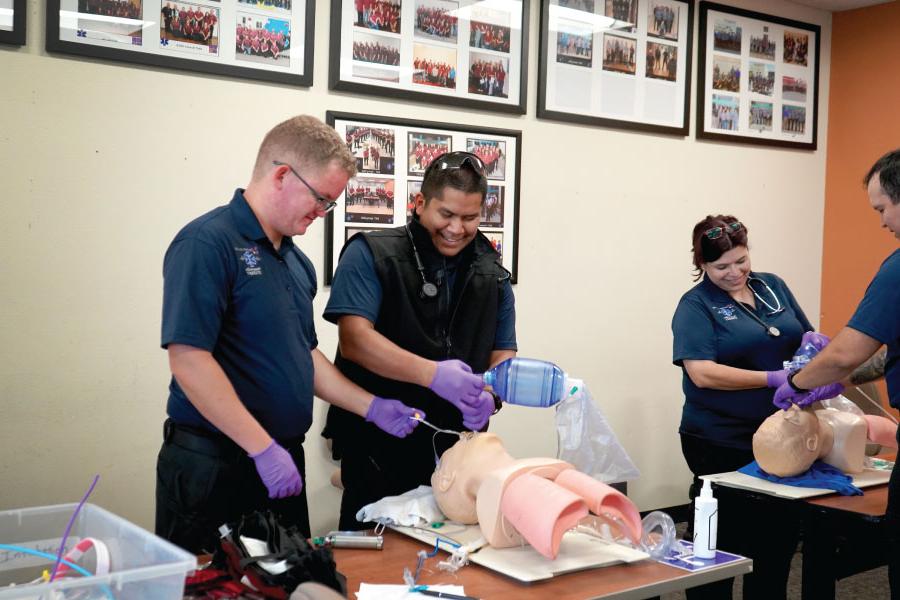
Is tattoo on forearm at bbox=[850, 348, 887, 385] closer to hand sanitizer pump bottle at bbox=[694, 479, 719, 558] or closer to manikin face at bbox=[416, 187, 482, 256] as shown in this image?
hand sanitizer pump bottle at bbox=[694, 479, 719, 558]

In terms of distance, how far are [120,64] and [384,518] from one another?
1814mm

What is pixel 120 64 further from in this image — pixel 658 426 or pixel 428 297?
pixel 658 426

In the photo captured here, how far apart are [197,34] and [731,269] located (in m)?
2.01

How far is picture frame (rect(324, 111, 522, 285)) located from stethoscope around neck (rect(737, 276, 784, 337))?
1079mm

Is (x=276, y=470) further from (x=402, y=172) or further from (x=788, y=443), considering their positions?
(x=402, y=172)

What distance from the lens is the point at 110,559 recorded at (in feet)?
4.47

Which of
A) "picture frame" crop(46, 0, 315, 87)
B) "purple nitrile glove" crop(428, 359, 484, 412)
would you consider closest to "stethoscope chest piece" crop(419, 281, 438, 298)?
"purple nitrile glove" crop(428, 359, 484, 412)

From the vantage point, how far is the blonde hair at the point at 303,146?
194cm

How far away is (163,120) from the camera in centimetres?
303

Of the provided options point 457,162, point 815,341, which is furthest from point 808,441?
point 457,162

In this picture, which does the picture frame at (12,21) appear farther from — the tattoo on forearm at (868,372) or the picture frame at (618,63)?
the tattoo on forearm at (868,372)

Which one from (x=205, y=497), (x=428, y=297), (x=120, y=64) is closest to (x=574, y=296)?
(x=428, y=297)

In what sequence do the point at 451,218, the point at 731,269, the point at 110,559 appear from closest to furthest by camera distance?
1. the point at 110,559
2. the point at 451,218
3. the point at 731,269

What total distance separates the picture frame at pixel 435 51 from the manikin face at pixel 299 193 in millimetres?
1505
